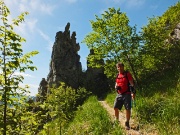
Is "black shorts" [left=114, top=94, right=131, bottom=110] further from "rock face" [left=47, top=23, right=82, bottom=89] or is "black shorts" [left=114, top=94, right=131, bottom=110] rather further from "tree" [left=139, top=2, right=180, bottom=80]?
"rock face" [left=47, top=23, right=82, bottom=89]

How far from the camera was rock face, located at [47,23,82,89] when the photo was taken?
36281mm

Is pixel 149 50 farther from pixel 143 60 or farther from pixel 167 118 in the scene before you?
pixel 167 118

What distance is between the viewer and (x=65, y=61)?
1496 inches

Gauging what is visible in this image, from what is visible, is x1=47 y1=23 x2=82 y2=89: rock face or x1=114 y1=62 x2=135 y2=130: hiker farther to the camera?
x1=47 y1=23 x2=82 y2=89: rock face

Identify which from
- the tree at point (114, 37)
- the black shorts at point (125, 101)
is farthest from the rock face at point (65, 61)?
the black shorts at point (125, 101)

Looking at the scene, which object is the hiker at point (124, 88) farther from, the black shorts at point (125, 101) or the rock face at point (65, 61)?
the rock face at point (65, 61)

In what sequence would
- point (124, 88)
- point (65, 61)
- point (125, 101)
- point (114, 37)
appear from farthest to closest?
point (65, 61) → point (114, 37) → point (124, 88) → point (125, 101)

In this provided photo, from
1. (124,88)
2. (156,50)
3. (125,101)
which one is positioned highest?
(156,50)

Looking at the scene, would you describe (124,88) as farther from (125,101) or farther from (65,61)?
(65,61)

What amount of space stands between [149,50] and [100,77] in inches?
713

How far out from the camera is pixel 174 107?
8.78m

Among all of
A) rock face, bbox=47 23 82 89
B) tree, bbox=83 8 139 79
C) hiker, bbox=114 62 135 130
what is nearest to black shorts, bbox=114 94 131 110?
hiker, bbox=114 62 135 130

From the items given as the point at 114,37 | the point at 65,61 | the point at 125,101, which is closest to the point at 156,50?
the point at 114,37

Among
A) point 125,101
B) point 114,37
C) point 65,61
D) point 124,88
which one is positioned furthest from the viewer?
point 65,61
